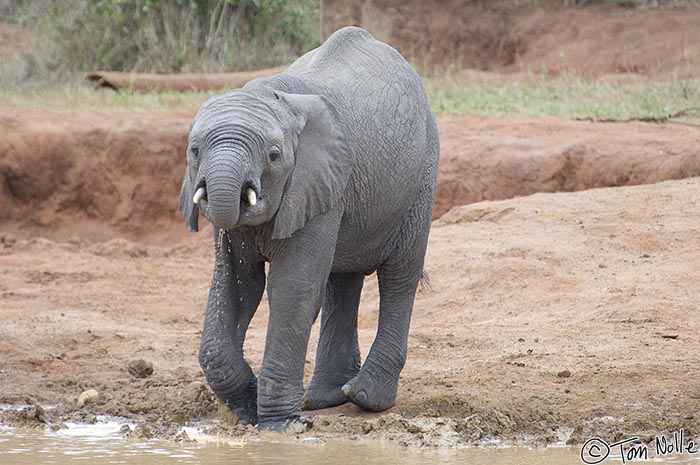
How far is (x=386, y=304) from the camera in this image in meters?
6.37

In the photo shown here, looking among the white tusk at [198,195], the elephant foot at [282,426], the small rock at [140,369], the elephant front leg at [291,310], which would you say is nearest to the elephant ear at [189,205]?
the white tusk at [198,195]

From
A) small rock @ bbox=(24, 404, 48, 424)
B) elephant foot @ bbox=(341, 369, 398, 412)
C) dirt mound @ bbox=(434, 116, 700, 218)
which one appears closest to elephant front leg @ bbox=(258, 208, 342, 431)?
elephant foot @ bbox=(341, 369, 398, 412)

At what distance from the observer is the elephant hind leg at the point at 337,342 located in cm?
644

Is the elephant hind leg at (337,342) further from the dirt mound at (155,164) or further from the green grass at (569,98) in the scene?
the green grass at (569,98)

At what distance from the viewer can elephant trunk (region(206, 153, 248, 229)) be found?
4.71 metres

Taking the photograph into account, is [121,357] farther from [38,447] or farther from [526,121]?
[526,121]

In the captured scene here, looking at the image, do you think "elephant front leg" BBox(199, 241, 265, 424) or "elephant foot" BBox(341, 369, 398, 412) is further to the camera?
"elephant foot" BBox(341, 369, 398, 412)

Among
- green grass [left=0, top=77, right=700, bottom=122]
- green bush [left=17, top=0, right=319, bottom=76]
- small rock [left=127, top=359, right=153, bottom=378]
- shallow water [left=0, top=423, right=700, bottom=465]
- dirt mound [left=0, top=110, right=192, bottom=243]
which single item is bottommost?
shallow water [left=0, top=423, right=700, bottom=465]

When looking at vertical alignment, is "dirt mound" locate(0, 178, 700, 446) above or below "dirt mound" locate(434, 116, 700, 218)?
below

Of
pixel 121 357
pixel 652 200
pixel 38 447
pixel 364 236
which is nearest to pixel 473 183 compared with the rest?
pixel 652 200

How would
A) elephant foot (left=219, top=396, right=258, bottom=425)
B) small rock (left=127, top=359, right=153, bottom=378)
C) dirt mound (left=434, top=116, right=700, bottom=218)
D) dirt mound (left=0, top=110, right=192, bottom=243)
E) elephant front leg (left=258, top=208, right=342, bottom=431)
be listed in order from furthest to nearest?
dirt mound (left=0, top=110, right=192, bottom=243) → dirt mound (left=434, top=116, right=700, bottom=218) → small rock (left=127, top=359, right=153, bottom=378) → elephant foot (left=219, top=396, right=258, bottom=425) → elephant front leg (left=258, top=208, right=342, bottom=431)

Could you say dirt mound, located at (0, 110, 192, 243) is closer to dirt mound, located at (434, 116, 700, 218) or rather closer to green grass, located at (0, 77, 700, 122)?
green grass, located at (0, 77, 700, 122)

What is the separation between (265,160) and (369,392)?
155cm

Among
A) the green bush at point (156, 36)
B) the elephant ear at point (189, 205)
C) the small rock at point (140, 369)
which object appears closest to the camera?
the elephant ear at point (189, 205)
